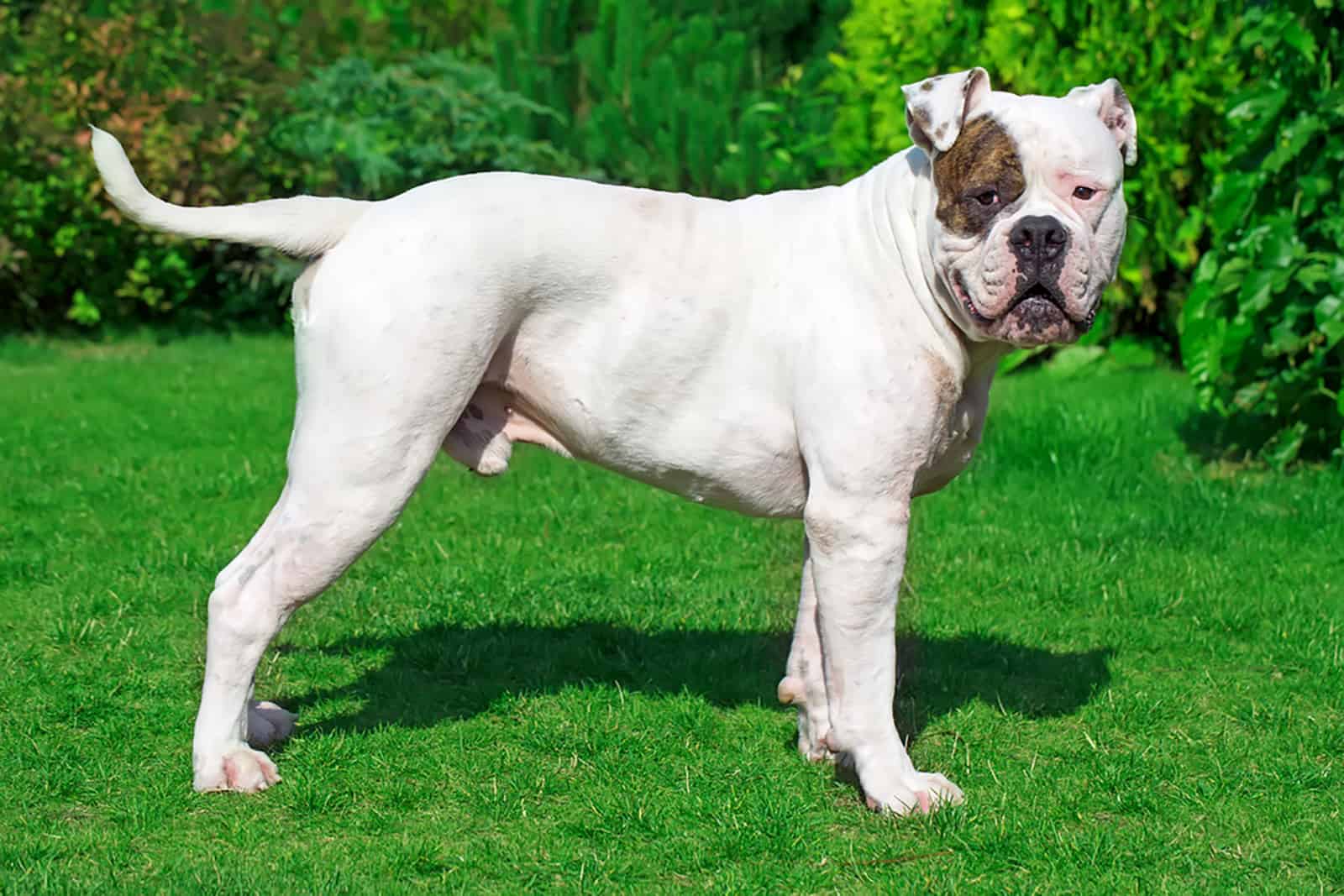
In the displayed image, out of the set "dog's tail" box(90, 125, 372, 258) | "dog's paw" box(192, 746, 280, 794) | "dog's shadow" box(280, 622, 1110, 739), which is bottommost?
"dog's shadow" box(280, 622, 1110, 739)

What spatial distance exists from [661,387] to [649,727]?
118cm

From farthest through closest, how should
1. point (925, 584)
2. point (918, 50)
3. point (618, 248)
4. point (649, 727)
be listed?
point (918, 50) → point (925, 584) → point (649, 727) → point (618, 248)

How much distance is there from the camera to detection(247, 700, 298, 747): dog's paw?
488cm

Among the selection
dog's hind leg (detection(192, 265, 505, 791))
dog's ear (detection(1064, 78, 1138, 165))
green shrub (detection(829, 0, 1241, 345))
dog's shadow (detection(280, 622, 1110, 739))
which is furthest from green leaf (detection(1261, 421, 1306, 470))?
dog's hind leg (detection(192, 265, 505, 791))

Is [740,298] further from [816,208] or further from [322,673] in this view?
[322,673]

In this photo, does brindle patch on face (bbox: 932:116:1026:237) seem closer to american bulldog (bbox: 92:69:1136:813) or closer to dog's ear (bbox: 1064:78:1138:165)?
american bulldog (bbox: 92:69:1136:813)

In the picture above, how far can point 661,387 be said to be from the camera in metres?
4.54

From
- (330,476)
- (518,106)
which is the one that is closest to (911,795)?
(330,476)

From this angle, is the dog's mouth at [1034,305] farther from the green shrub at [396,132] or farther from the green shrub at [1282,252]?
the green shrub at [396,132]

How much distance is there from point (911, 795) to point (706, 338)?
1.31 m

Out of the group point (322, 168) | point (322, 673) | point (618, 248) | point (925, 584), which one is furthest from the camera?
point (322, 168)

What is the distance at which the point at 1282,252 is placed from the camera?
299 inches

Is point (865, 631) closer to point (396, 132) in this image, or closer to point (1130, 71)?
point (1130, 71)

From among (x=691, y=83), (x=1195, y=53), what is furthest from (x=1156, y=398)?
(x=691, y=83)
